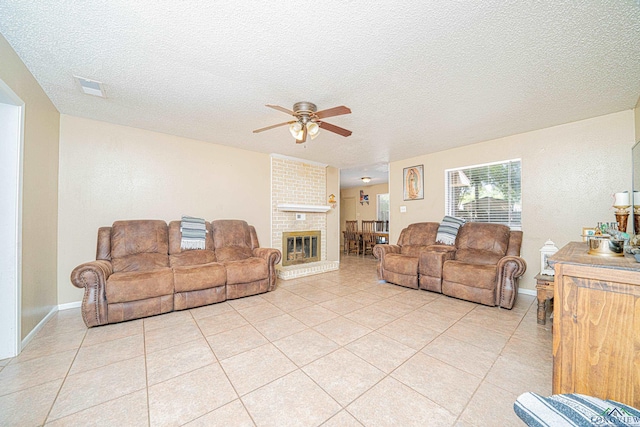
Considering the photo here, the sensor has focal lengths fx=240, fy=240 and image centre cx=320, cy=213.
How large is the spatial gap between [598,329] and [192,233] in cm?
389

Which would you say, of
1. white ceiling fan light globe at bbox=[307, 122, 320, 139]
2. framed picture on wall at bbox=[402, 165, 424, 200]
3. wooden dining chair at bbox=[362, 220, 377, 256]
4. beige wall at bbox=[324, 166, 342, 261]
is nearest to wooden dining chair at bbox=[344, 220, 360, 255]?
wooden dining chair at bbox=[362, 220, 377, 256]

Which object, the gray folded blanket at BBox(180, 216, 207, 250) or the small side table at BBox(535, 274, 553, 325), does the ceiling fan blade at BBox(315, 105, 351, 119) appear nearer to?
the gray folded blanket at BBox(180, 216, 207, 250)

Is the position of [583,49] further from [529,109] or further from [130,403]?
[130,403]

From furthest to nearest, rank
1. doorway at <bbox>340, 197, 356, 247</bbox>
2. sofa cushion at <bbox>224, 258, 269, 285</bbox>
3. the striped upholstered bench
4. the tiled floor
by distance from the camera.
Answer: doorway at <bbox>340, 197, 356, 247</bbox> < sofa cushion at <bbox>224, 258, 269, 285</bbox> < the tiled floor < the striped upholstered bench

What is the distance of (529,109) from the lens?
8.96 feet

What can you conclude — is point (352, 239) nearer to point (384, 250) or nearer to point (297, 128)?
point (384, 250)

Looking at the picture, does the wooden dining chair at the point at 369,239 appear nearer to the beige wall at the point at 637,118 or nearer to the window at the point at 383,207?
the window at the point at 383,207

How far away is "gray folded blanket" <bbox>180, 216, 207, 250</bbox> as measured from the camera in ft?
11.2

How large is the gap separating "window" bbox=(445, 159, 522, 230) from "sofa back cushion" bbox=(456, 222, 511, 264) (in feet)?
1.11

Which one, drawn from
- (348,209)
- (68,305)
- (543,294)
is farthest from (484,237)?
(348,209)

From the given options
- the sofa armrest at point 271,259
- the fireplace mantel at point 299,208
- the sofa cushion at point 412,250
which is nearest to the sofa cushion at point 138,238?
the sofa armrest at point 271,259

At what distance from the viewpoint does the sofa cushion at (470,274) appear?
9.71 ft

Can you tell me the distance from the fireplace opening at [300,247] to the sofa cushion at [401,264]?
1817mm

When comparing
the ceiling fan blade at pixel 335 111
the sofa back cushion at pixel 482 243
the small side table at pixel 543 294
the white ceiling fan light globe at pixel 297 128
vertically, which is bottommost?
the small side table at pixel 543 294
